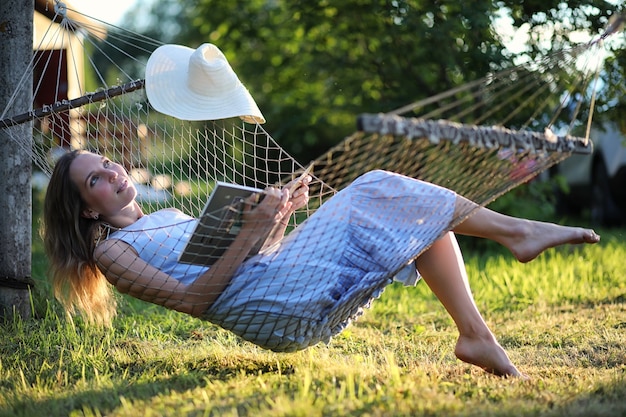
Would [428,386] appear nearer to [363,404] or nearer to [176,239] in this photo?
[363,404]

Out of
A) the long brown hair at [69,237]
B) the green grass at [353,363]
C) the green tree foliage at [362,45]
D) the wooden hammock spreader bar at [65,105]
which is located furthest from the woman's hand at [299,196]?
the green tree foliage at [362,45]

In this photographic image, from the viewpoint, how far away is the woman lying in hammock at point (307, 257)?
7.72 feet

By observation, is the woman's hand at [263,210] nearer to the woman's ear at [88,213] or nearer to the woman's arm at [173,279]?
the woman's arm at [173,279]

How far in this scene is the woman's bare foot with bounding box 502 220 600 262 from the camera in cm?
247

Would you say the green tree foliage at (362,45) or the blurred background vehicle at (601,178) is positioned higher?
the green tree foliage at (362,45)

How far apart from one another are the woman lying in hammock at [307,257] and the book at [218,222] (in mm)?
36

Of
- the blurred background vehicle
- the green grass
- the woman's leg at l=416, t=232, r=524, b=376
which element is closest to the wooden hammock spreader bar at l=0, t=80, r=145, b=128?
the green grass

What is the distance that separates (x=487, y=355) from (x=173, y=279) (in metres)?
0.96

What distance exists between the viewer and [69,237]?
258cm

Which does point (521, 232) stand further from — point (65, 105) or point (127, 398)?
point (65, 105)

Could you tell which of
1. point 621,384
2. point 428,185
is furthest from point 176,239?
point 621,384

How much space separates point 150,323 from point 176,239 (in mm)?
877

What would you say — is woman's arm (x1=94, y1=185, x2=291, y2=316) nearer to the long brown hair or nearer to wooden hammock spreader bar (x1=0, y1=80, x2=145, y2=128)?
the long brown hair

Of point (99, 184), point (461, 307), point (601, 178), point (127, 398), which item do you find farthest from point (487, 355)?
point (601, 178)
